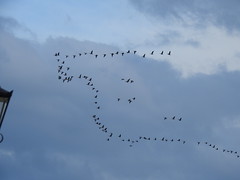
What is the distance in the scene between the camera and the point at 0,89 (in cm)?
2647

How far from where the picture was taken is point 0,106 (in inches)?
1050

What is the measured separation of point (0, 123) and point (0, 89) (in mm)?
900

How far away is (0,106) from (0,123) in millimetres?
451

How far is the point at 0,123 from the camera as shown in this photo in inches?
1047

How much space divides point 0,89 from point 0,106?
0.49 meters
